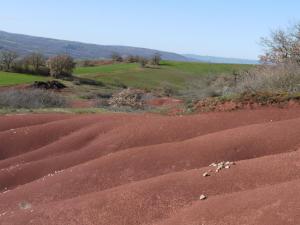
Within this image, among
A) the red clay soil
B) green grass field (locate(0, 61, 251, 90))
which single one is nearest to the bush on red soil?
green grass field (locate(0, 61, 251, 90))

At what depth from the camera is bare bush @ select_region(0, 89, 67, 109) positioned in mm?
36219

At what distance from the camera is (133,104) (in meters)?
39.2

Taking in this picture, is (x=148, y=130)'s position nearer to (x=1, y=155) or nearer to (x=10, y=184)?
(x=10, y=184)

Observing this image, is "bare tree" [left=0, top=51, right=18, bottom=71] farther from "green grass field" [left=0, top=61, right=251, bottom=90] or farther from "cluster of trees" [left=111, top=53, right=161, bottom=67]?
"cluster of trees" [left=111, top=53, right=161, bottom=67]

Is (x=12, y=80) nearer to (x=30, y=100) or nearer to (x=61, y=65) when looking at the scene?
(x=61, y=65)

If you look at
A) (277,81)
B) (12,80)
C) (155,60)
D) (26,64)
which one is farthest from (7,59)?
(277,81)

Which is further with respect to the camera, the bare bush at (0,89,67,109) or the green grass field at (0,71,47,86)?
the green grass field at (0,71,47,86)

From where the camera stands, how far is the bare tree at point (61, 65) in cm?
6900

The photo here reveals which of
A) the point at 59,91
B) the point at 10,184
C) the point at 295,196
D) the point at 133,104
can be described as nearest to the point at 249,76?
the point at 133,104

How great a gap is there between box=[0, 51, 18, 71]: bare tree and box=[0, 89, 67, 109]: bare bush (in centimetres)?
3585

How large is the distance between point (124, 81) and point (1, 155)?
5524cm

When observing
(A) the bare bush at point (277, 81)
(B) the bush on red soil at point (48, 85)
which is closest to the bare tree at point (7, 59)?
(B) the bush on red soil at point (48, 85)

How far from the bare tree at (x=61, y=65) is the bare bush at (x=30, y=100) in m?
28.6

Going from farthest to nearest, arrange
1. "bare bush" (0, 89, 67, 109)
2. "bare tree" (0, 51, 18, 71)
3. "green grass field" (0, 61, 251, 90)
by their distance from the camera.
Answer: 1. "bare tree" (0, 51, 18, 71)
2. "green grass field" (0, 61, 251, 90)
3. "bare bush" (0, 89, 67, 109)
